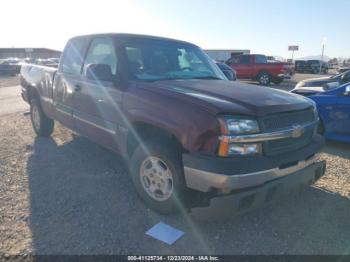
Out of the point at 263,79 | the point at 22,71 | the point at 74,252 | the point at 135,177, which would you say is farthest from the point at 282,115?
the point at 263,79

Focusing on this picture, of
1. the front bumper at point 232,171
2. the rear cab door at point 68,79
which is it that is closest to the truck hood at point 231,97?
the front bumper at point 232,171

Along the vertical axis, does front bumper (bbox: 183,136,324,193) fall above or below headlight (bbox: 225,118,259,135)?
below

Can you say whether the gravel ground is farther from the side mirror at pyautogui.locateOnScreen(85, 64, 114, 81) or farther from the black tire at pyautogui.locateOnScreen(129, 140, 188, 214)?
the side mirror at pyautogui.locateOnScreen(85, 64, 114, 81)

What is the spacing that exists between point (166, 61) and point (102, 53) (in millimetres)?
876

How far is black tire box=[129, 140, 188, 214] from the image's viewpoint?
126 inches

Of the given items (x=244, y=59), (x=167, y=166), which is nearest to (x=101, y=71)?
(x=167, y=166)

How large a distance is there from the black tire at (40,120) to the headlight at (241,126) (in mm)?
4614

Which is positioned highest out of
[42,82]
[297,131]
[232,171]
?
[42,82]

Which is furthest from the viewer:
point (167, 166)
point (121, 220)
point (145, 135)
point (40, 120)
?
point (40, 120)

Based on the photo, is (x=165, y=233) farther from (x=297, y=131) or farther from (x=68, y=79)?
(x=68, y=79)

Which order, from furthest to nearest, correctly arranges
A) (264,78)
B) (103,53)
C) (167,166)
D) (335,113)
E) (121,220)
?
(264,78), (335,113), (103,53), (121,220), (167,166)

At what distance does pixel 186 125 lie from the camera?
2986mm

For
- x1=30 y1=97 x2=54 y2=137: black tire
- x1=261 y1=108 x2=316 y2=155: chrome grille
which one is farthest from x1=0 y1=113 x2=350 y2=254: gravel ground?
x1=30 y1=97 x2=54 y2=137: black tire

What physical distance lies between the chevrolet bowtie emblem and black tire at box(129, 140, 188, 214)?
113 cm
